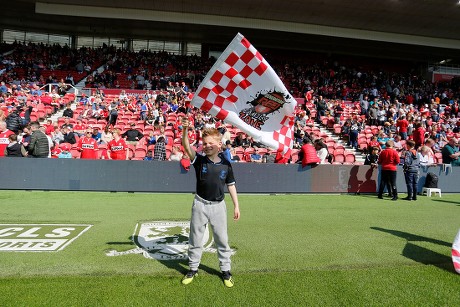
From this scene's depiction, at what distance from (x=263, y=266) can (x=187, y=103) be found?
2.20 meters

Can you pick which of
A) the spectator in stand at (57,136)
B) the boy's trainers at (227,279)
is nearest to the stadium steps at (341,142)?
the spectator in stand at (57,136)

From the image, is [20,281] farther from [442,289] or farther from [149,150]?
[149,150]

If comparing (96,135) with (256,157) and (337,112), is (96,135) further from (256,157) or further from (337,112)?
(337,112)

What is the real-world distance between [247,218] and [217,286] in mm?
3568

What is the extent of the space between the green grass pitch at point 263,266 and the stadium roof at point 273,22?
68.9 ft

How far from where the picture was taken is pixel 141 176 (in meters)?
10.9

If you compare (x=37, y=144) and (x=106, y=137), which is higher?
(x=106, y=137)

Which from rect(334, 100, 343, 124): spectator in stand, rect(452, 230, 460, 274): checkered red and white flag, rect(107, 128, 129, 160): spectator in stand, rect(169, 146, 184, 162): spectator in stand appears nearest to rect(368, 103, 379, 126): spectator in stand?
rect(334, 100, 343, 124): spectator in stand

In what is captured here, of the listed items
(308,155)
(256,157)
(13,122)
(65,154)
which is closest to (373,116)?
(256,157)

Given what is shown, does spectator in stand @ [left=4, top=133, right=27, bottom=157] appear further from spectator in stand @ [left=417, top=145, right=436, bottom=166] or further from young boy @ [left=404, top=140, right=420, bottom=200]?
spectator in stand @ [left=417, top=145, right=436, bottom=166]

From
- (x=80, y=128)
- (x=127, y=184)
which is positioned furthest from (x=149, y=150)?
(x=80, y=128)

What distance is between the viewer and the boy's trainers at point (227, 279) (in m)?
3.82

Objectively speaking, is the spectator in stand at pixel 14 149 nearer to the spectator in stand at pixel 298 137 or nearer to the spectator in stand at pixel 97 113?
the spectator in stand at pixel 97 113

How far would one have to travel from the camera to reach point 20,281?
3.80 m
